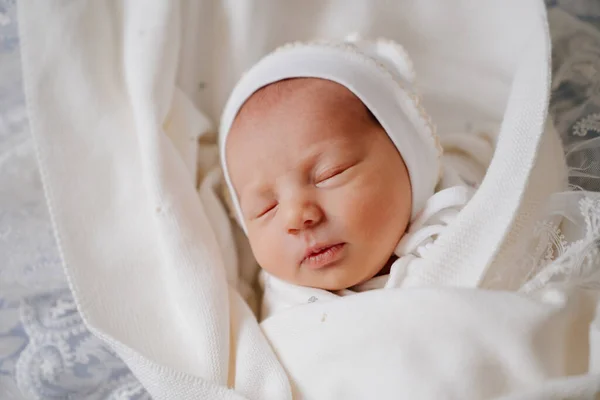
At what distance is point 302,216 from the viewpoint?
3.09 ft

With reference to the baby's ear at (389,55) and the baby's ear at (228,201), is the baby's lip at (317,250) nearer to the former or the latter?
the baby's ear at (228,201)

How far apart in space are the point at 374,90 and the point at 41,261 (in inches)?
24.7

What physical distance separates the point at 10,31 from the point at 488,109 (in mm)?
912

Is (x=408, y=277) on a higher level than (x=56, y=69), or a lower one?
lower

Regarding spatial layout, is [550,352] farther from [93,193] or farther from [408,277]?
[93,193]

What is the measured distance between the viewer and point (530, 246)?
2.99 feet

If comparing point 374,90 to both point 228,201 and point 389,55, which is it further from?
point 228,201

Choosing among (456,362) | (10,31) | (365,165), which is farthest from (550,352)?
(10,31)

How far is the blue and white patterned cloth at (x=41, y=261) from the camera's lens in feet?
3.14

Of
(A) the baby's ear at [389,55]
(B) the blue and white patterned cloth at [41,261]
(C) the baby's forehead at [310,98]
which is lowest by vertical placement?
(B) the blue and white patterned cloth at [41,261]

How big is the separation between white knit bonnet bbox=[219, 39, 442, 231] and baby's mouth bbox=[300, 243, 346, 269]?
6.4 inches

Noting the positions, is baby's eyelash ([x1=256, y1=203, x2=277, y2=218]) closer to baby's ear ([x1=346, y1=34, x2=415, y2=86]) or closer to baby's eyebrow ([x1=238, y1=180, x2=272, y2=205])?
baby's eyebrow ([x1=238, y1=180, x2=272, y2=205])

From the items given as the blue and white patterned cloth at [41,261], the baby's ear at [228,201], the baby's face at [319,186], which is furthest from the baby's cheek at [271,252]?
the blue and white patterned cloth at [41,261]

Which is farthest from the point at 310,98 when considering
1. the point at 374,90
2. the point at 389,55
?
the point at 389,55
